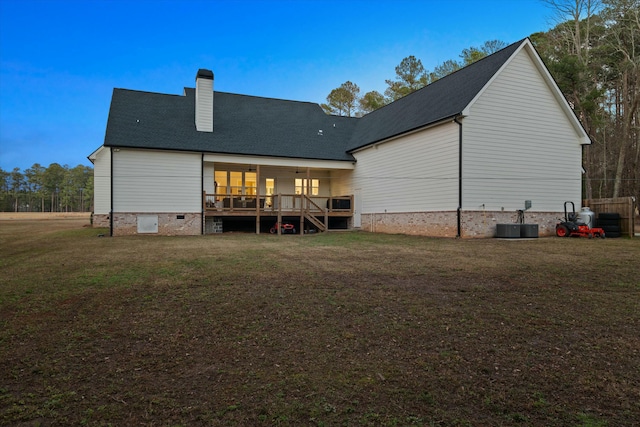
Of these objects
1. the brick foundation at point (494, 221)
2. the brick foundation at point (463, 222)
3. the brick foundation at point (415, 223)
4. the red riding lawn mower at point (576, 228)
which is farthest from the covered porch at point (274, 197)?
the red riding lawn mower at point (576, 228)

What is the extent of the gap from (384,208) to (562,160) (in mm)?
8408

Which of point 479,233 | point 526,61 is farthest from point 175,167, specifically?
point 526,61

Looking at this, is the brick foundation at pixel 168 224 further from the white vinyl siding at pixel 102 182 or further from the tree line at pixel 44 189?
the tree line at pixel 44 189

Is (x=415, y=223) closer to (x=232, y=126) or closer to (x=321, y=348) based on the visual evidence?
(x=232, y=126)

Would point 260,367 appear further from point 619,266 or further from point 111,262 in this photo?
point 619,266

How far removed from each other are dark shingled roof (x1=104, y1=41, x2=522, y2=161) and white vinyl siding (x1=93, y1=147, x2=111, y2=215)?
470cm

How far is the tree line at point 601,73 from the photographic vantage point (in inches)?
921

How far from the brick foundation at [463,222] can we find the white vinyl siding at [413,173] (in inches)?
14.3

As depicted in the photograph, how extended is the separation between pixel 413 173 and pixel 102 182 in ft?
62.8

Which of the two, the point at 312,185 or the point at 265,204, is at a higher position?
the point at 312,185

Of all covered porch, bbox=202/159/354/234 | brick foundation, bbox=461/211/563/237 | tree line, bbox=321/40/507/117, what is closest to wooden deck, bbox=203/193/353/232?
covered porch, bbox=202/159/354/234

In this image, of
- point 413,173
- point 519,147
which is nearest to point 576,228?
point 519,147

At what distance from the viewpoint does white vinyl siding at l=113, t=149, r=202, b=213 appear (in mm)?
17562

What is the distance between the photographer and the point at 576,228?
14.9 m
